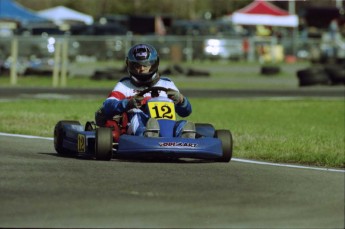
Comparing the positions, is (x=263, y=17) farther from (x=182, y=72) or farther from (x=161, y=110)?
(x=161, y=110)

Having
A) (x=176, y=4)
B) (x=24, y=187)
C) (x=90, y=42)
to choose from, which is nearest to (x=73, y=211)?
(x=24, y=187)

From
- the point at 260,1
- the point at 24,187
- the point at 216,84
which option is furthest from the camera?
the point at 260,1

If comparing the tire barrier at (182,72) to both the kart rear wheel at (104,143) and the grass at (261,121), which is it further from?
the kart rear wheel at (104,143)

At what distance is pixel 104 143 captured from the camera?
10.7m

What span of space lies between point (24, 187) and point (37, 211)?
117cm

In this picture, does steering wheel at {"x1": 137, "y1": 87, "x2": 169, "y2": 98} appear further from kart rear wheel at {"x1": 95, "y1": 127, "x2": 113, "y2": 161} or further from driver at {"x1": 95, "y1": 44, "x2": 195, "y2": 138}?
kart rear wheel at {"x1": 95, "y1": 127, "x2": 113, "y2": 161}

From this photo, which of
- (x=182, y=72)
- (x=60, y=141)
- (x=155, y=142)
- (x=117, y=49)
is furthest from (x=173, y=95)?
(x=117, y=49)

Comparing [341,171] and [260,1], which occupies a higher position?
[260,1]

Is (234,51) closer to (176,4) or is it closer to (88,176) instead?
(176,4)

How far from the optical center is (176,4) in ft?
265

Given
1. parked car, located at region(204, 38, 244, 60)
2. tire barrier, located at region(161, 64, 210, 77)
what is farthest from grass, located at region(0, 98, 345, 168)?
parked car, located at region(204, 38, 244, 60)

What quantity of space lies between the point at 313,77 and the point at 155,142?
21.8 metres

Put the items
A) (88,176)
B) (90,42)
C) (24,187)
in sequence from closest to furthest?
(24,187)
(88,176)
(90,42)

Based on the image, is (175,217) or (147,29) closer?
(175,217)
